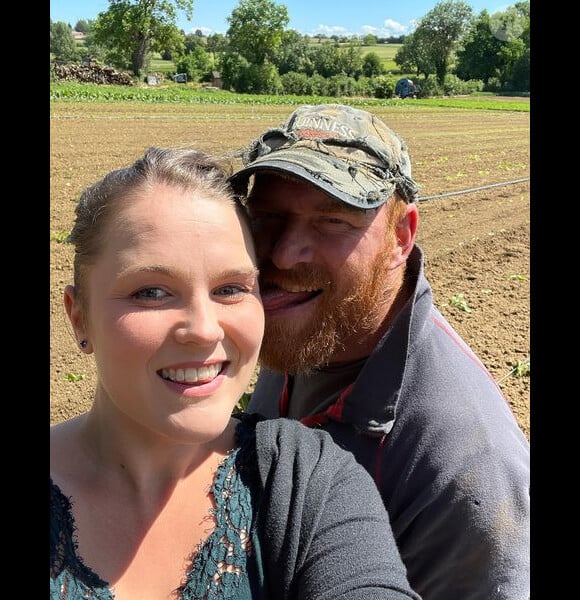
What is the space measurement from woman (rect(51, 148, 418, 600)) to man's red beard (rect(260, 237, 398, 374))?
0.71 m

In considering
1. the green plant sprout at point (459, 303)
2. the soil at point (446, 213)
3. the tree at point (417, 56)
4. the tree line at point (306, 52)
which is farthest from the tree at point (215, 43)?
the green plant sprout at point (459, 303)

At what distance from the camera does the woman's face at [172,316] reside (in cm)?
130

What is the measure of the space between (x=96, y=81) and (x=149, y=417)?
51.5m

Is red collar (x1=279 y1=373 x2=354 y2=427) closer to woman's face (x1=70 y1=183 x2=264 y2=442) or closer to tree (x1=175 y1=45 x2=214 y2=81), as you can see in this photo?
woman's face (x1=70 y1=183 x2=264 y2=442)

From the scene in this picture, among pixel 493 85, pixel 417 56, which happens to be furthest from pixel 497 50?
pixel 417 56

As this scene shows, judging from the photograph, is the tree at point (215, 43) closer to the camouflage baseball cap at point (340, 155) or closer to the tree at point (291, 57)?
the tree at point (291, 57)

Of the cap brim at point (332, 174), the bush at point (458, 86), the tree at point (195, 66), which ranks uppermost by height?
the tree at point (195, 66)

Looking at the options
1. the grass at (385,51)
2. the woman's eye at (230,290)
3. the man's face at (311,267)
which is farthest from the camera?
the grass at (385,51)

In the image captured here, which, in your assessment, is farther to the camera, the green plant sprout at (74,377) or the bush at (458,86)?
the bush at (458,86)

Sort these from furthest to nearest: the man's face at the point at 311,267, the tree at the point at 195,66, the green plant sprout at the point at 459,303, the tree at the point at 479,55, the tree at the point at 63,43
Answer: the tree at the point at 63,43 → the tree at the point at 479,55 → the tree at the point at 195,66 → the green plant sprout at the point at 459,303 → the man's face at the point at 311,267

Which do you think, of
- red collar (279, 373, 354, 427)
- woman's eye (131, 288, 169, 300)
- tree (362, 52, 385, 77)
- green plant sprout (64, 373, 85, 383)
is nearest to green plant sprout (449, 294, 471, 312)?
green plant sprout (64, 373, 85, 383)

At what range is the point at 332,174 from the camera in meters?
2.09

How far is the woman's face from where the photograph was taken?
4.26 feet
